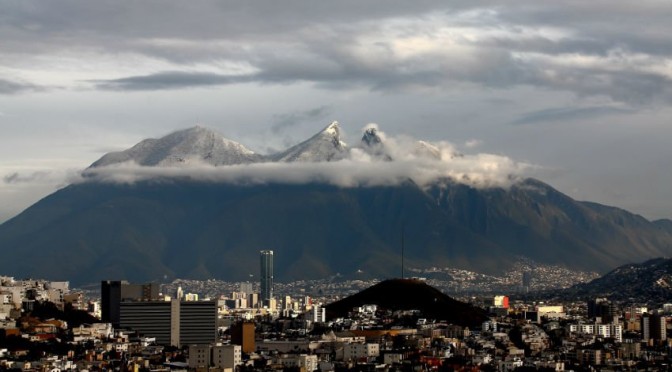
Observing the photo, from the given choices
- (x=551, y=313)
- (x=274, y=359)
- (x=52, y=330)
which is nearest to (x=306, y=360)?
(x=274, y=359)

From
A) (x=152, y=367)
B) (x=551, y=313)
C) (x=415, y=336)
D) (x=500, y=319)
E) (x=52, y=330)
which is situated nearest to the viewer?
(x=152, y=367)

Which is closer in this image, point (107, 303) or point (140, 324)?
point (140, 324)

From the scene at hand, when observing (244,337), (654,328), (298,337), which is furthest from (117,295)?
(654,328)

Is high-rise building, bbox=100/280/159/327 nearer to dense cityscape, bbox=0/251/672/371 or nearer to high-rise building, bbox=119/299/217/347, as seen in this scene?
dense cityscape, bbox=0/251/672/371

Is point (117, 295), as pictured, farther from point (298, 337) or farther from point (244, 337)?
point (244, 337)

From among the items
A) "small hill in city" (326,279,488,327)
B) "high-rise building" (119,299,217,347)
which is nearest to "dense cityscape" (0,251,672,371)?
"high-rise building" (119,299,217,347)

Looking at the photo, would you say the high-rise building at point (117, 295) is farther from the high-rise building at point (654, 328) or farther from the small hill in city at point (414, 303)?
the high-rise building at point (654, 328)

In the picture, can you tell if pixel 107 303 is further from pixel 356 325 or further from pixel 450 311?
pixel 450 311
